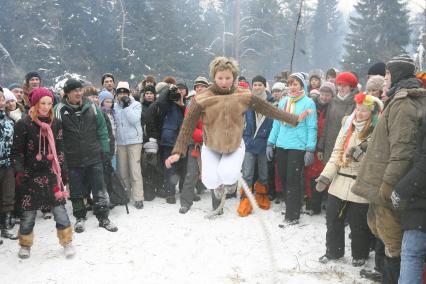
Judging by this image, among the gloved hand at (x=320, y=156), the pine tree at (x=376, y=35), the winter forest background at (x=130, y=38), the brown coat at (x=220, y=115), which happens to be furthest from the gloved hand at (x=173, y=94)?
the pine tree at (x=376, y=35)

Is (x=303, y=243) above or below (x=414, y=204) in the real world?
below

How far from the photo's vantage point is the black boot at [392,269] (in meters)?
3.95

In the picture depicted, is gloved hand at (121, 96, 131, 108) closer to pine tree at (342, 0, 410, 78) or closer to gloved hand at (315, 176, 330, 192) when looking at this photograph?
gloved hand at (315, 176, 330, 192)

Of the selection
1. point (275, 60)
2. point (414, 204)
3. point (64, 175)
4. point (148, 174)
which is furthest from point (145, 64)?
point (414, 204)

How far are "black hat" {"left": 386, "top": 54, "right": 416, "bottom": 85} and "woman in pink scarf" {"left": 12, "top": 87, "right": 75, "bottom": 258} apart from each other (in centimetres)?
420

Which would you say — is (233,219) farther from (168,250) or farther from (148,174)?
(148,174)

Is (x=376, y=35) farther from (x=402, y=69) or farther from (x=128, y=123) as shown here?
(x=402, y=69)

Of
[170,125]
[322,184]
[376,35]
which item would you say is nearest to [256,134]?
[170,125]

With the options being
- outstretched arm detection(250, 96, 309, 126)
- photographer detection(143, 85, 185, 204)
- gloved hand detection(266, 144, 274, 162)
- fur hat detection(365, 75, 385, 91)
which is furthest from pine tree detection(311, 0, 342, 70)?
outstretched arm detection(250, 96, 309, 126)

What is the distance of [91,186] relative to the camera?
6375 millimetres

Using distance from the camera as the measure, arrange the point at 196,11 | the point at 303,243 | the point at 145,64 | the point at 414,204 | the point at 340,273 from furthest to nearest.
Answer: the point at 196,11
the point at 145,64
the point at 303,243
the point at 340,273
the point at 414,204

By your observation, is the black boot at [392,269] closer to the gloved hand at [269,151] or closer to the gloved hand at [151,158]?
the gloved hand at [269,151]

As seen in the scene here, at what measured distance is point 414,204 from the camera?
11.2 feet

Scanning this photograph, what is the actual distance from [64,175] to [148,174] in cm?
259
